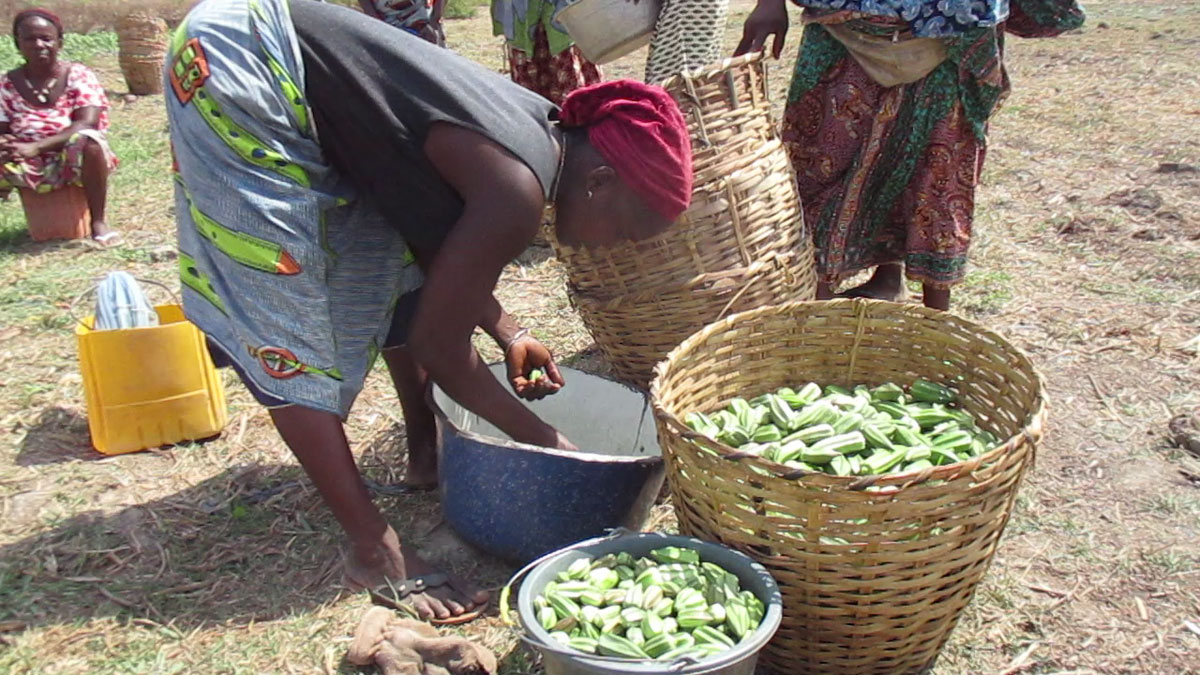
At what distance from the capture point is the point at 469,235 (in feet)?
6.81

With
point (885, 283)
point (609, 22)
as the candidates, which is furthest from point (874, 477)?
point (885, 283)

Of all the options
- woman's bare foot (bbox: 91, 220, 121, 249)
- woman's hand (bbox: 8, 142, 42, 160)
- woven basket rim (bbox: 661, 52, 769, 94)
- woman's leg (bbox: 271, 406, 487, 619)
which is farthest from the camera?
woman's bare foot (bbox: 91, 220, 121, 249)

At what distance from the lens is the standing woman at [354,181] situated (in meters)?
2.08

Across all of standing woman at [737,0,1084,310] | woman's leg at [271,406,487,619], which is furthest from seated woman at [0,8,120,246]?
standing woman at [737,0,1084,310]

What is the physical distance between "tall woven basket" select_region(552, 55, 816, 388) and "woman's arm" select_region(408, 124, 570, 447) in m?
0.78

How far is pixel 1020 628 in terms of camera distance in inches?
93.5

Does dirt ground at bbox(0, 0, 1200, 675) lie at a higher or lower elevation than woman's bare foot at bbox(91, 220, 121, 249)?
lower

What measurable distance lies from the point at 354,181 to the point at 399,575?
0.94 meters

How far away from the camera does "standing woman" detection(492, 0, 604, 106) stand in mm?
4574

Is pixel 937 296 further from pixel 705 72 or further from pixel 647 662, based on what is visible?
pixel 647 662

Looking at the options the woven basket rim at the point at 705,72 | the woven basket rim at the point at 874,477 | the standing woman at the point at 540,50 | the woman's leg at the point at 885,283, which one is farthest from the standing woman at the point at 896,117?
the standing woman at the point at 540,50

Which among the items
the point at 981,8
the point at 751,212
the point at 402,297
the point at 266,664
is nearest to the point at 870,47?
the point at 981,8

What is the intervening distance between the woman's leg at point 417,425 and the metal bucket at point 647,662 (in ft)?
3.15

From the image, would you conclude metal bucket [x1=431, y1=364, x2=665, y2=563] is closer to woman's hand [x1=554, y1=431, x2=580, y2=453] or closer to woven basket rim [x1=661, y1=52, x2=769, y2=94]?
woman's hand [x1=554, y1=431, x2=580, y2=453]
